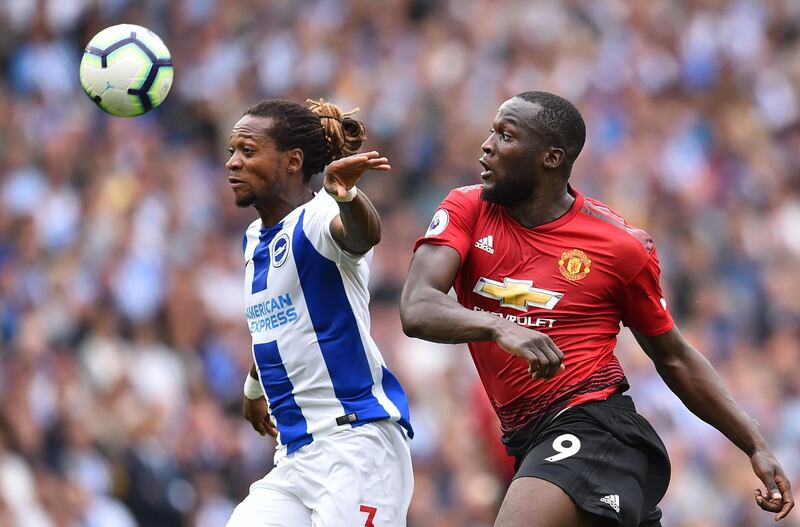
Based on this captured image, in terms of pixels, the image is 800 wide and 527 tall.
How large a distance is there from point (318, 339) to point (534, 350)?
1.31 meters

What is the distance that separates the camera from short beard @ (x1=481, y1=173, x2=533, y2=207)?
248 inches

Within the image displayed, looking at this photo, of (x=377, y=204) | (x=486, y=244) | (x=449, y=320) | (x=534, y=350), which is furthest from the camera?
(x=377, y=204)

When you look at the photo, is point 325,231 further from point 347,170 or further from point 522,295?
point 522,295

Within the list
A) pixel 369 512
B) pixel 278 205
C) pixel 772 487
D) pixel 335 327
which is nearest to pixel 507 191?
pixel 335 327

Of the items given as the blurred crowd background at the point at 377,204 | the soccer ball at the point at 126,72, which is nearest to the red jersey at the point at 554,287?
the soccer ball at the point at 126,72

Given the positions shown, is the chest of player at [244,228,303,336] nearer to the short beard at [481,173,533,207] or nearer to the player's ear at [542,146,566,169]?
the short beard at [481,173,533,207]

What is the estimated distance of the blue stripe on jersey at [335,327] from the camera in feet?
20.8

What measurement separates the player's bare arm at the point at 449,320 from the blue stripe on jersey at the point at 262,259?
0.75 metres

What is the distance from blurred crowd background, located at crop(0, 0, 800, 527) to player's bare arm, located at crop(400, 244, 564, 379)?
11.2ft

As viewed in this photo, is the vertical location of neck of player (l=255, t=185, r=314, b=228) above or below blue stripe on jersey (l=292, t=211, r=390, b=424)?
above

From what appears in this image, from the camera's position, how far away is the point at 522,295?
6270 mm

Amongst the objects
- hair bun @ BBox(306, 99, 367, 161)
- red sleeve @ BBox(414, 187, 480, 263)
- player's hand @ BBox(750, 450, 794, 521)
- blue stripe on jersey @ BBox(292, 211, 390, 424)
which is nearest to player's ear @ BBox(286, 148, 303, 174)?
hair bun @ BBox(306, 99, 367, 161)

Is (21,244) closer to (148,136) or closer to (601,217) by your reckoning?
(148,136)

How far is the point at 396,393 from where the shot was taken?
6527 mm
